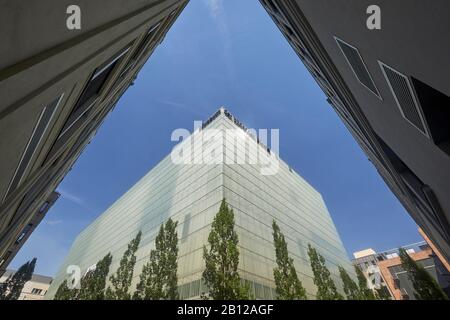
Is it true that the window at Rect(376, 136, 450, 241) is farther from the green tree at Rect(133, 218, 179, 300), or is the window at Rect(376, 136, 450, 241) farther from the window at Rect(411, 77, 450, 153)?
the green tree at Rect(133, 218, 179, 300)

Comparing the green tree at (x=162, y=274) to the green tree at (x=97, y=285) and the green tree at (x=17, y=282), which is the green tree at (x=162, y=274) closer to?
the green tree at (x=97, y=285)

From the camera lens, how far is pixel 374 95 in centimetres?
659

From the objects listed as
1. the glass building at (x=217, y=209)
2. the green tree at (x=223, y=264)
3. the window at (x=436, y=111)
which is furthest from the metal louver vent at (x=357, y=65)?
the glass building at (x=217, y=209)

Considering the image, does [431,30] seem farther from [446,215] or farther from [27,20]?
[446,215]

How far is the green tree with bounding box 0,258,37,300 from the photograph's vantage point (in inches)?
1855

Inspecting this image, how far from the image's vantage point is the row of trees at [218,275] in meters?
14.8

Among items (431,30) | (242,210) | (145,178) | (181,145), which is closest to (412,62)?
(431,30)

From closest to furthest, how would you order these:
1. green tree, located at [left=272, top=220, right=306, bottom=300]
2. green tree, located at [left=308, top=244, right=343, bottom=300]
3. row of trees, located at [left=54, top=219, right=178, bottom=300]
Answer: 1. green tree, located at [left=272, top=220, right=306, bottom=300]
2. row of trees, located at [left=54, top=219, right=178, bottom=300]
3. green tree, located at [left=308, top=244, right=343, bottom=300]

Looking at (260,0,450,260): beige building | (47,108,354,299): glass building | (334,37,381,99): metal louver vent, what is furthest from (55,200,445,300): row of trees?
(334,37,381,99): metal louver vent

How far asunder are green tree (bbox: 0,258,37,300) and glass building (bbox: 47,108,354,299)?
65.8 ft

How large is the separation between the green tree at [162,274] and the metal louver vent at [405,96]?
18.1m

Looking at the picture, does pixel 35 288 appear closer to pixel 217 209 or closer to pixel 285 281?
pixel 217 209

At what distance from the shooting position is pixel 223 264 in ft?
49.5
